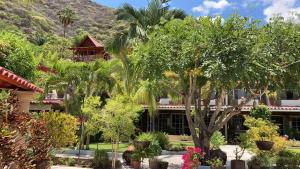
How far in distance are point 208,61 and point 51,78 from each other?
1198 cm

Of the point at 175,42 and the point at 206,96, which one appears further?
the point at 206,96

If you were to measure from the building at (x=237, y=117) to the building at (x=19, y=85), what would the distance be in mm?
19232

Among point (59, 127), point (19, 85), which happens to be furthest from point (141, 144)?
point (19, 85)

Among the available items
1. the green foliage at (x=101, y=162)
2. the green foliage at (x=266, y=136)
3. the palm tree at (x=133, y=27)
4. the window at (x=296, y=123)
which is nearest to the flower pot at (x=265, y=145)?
the green foliage at (x=266, y=136)

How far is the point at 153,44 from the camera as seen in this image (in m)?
16.5

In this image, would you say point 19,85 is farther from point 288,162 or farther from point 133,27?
point 133,27

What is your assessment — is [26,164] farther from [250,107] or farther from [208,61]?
[250,107]

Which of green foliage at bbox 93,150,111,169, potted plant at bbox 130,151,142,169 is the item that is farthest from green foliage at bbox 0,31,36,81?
potted plant at bbox 130,151,142,169

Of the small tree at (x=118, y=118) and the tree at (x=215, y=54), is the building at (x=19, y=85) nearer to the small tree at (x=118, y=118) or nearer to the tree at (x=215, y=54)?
the small tree at (x=118, y=118)

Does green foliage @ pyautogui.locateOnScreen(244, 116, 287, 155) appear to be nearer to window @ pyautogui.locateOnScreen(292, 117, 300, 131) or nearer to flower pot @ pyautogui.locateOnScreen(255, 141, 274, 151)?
flower pot @ pyautogui.locateOnScreen(255, 141, 274, 151)

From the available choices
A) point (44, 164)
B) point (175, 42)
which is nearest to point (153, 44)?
point (175, 42)

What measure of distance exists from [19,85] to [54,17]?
360 ft

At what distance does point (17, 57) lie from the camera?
50.8 ft

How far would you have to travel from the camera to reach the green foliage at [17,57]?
15062mm
